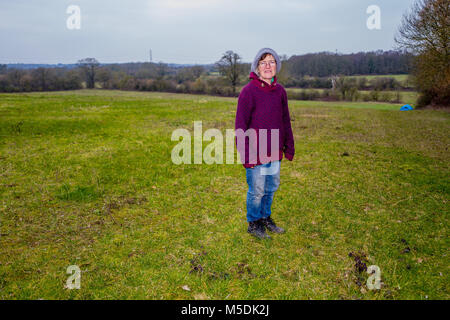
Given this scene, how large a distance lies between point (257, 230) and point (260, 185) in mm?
1101

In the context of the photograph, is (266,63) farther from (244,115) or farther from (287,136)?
(287,136)

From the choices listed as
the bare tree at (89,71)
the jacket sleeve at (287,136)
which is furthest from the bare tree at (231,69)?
the jacket sleeve at (287,136)

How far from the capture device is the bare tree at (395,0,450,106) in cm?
2428

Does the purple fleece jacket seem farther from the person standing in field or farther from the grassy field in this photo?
the grassy field

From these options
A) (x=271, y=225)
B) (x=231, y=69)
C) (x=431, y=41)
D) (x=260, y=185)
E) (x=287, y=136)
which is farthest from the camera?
(x=231, y=69)

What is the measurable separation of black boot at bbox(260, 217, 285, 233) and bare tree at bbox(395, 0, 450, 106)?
95.4 feet

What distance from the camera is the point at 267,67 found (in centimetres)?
457

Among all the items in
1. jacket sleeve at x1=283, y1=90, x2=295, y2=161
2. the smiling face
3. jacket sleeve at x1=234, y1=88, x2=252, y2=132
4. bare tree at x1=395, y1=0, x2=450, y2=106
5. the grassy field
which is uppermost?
bare tree at x1=395, y1=0, x2=450, y2=106

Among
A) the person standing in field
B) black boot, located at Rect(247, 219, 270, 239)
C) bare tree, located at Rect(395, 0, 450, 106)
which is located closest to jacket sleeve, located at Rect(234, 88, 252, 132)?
the person standing in field

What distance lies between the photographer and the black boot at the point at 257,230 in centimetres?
530

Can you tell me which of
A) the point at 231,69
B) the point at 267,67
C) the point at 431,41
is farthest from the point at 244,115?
the point at 231,69

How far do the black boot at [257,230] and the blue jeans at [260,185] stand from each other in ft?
0.57

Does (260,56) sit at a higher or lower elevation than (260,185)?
higher

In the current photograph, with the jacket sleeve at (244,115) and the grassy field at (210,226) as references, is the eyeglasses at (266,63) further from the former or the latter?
the grassy field at (210,226)
